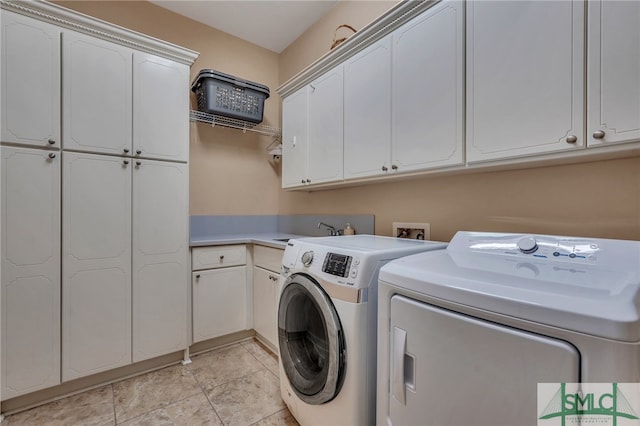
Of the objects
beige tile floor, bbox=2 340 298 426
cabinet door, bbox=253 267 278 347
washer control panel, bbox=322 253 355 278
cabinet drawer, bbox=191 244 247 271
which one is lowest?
beige tile floor, bbox=2 340 298 426

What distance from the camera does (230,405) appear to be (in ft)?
5.54

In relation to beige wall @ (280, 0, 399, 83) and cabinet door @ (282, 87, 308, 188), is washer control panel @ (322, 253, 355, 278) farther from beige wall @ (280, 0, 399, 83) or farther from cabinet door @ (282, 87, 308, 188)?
beige wall @ (280, 0, 399, 83)

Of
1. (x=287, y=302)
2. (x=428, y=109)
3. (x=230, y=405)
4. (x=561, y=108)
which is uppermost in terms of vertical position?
(x=428, y=109)

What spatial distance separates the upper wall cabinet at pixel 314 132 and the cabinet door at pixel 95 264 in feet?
4.13

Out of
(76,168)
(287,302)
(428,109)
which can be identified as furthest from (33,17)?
(428,109)

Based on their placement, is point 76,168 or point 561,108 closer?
point 561,108

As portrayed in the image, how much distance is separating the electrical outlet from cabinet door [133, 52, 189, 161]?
167 cm

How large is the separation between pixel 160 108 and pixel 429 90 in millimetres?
1831

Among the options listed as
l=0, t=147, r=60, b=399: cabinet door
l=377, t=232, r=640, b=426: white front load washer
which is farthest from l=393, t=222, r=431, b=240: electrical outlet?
l=0, t=147, r=60, b=399: cabinet door

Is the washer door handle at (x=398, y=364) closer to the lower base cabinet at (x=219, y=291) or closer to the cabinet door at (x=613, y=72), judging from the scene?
the cabinet door at (x=613, y=72)

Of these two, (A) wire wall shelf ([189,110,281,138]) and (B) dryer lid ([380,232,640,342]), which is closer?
(B) dryer lid ([380,232,640,342])

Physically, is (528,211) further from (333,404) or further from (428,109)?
→ (333,404)

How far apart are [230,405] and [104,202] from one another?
1.51 m

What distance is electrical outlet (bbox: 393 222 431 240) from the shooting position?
1783 mm
